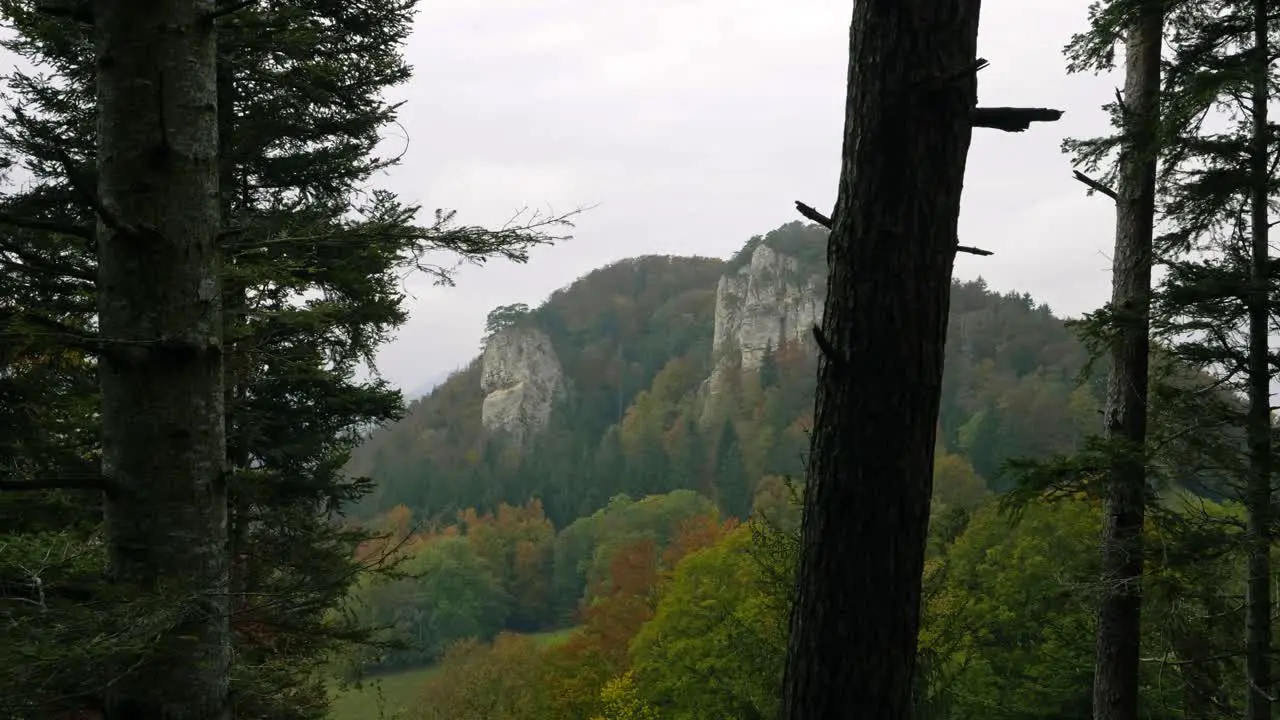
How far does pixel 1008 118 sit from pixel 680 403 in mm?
91034

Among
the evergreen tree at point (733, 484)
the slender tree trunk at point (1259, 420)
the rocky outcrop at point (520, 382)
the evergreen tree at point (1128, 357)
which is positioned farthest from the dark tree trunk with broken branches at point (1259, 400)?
the rocky outcrop at point (520, 382)

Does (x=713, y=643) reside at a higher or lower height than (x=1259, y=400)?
lower

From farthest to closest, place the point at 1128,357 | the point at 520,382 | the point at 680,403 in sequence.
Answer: the point at 520,382
the point at 680,403
the point at 1128,357

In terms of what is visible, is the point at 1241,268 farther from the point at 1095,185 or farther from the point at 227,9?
the point at 227,9

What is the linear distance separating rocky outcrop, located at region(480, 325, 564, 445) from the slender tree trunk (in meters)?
96.5

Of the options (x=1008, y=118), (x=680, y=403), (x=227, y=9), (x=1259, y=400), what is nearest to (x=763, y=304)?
(x=680, y=403)

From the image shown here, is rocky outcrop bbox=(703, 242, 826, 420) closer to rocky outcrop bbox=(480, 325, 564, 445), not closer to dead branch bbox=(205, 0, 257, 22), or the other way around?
rocky outcrop bbox=(480, 325, 564, 445)

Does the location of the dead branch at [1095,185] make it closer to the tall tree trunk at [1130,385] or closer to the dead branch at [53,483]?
the tall tree trunk at [1130,385]

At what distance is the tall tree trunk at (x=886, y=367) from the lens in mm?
2602

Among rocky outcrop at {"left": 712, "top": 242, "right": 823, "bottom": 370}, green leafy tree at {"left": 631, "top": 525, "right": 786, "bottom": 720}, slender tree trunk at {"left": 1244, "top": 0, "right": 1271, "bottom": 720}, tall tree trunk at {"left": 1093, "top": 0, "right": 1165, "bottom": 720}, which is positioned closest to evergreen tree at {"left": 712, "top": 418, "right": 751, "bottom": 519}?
rocky outcrop at {"left": 712, "top": 242, "right": 823, "bottom": 370}

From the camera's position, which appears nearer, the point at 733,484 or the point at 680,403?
the point at 733,484

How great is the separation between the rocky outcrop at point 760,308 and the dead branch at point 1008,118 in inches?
3461

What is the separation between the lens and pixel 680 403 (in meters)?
93.4

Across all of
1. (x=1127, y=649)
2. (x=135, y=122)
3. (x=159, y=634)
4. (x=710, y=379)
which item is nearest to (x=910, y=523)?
(x=159, y=634)
